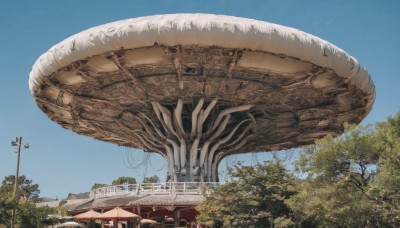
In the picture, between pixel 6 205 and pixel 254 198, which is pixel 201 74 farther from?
pixel 6 205

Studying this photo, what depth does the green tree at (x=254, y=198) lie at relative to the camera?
2206 centimetres

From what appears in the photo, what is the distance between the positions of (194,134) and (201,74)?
7010 millimetres

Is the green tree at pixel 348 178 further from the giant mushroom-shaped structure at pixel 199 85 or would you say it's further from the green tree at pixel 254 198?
the giant mushroom-shaped structure at pixel 199 85

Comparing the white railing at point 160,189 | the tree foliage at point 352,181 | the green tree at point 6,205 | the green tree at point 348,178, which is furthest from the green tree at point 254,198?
the green tree at point 6,205

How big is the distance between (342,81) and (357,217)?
46.3 feet

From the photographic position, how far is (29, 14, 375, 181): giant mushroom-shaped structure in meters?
23.8

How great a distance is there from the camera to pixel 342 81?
29031mm

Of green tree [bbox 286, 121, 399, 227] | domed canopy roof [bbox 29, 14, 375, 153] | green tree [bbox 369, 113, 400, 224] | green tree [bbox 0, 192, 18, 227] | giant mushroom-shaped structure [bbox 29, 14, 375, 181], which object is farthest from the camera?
green tree [bbox 0, 192, 18, 227]

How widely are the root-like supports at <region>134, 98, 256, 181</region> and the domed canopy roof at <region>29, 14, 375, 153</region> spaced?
0.76m

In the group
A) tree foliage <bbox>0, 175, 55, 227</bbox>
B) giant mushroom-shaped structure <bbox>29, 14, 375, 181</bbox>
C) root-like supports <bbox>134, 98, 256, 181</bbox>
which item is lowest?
tree foliage <bbox>0, 175, 55, 227</bbox>

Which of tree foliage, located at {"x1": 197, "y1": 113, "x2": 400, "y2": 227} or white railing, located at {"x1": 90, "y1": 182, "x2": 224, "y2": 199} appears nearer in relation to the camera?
tree foliage, located at {"x1": 197, "y1": 113, "x2": 400, "y2": 227}

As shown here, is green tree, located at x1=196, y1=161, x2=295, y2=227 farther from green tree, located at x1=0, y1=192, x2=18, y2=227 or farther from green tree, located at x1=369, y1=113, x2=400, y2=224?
green tree, located at x1=0, y1=192, x2=18, y2=227

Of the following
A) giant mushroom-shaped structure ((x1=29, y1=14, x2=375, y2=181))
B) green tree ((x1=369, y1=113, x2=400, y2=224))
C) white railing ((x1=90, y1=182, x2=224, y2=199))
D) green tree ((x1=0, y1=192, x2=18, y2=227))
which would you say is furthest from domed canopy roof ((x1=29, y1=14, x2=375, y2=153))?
green tree ((x1=369, y1=113, x2=400, y2=224))

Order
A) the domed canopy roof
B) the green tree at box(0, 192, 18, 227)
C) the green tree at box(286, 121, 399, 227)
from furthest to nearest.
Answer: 1. the green tree at box(0, 192, 18, 227)
2. the domed canopy roof
3. the green tree at box(286, 121, 399, 227)
